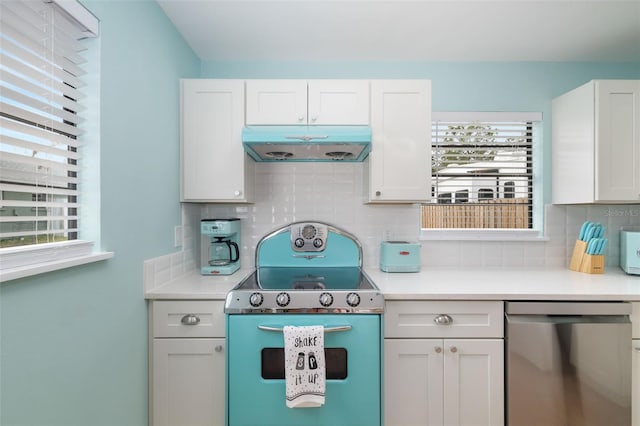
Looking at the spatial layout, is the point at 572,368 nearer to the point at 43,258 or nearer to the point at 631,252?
the point at 631,252

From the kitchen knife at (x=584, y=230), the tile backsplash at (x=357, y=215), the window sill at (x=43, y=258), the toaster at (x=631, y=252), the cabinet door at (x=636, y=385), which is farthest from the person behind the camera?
the tile backsplash at (x=357, y=215)

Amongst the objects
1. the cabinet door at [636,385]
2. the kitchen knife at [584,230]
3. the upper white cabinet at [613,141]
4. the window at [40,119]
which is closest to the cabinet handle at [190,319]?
the window at [40,119]

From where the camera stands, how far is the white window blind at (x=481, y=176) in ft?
7.61

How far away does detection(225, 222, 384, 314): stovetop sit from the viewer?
4.96ft

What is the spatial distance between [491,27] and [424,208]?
126 cm

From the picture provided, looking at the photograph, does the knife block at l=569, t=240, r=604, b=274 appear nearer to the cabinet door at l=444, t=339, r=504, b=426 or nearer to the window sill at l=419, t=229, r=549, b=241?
the window sill at l=419, t=229, r=549, b=241

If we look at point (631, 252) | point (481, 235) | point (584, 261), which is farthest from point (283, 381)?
point (631, 252)

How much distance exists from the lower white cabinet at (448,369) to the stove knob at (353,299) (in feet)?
0.77

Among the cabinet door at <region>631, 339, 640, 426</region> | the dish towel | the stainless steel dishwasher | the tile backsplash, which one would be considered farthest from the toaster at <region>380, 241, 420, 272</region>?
the cabinet door at <region>631, 339, 640, 426</region>

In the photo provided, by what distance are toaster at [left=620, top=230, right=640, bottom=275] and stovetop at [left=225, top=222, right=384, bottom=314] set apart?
184cm

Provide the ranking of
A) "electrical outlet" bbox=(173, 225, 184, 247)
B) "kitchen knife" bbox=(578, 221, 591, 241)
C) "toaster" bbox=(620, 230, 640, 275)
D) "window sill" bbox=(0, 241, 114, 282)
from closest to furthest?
"window sill" bbox=(0, 241, 114, 282) < "electrical outlet" bbox=(173, 225, 184, 247) < "toaster" bbox=(620, 230, 640, 275) < "kitchen knife" bbox=(578, 221, 591, 241)

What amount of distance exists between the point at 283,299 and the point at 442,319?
2.82ft

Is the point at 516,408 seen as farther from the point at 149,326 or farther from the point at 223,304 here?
the point at 149,326

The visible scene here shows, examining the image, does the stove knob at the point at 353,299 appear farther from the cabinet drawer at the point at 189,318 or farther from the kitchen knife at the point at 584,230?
the kitchen knife at the point at 584,230
